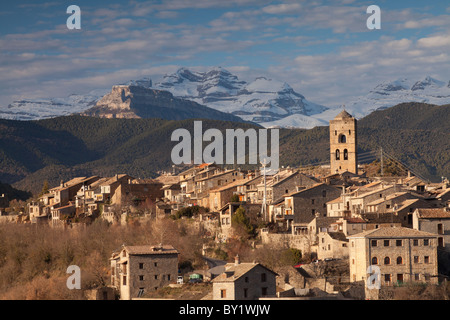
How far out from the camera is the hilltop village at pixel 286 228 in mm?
66562

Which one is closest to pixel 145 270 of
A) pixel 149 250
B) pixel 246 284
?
pixel 149 250

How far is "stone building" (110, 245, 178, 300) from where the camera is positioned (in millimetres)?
73500

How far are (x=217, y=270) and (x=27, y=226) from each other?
31.2 metres

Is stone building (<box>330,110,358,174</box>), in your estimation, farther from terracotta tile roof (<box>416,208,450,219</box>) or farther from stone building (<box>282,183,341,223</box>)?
terracotta tile roof (<box>416,208,450,219</box>)

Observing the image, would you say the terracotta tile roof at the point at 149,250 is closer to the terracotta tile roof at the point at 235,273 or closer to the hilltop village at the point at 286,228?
the hilltop village at the point at 286,228

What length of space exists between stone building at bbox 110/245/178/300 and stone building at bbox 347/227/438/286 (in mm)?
13631

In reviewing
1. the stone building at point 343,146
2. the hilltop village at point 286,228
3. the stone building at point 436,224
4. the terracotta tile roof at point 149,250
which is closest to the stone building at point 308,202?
the hilltop village at point 286,228

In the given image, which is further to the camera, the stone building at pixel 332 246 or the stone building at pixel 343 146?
the stone building at pixel 343 146

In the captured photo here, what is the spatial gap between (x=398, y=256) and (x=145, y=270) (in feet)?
58.1

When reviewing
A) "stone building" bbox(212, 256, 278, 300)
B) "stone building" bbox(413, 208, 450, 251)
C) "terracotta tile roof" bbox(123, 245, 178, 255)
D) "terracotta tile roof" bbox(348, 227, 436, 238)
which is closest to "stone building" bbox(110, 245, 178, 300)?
"terracotta tile roof" bbox(123, 245, 178, 255)

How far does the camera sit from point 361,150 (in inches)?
7175

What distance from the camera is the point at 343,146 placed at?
382ft

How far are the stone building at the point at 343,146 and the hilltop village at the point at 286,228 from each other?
8153 millimetres
